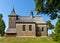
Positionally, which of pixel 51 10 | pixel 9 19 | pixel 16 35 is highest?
pixel 51 10

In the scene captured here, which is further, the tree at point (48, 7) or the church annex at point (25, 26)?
the church annex at point (25, 26)

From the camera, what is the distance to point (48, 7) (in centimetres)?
1622

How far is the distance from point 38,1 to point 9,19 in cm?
4618

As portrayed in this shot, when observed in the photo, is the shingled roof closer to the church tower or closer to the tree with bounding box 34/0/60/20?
the church tower

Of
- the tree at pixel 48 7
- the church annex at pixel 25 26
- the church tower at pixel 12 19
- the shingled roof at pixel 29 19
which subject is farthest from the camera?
the church tower at pixel 12 19

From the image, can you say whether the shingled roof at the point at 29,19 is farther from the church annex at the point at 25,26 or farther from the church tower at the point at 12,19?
the church tower at the point at 12,19

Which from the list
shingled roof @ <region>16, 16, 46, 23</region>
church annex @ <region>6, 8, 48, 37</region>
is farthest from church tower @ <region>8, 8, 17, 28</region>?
shingled roof @ <region>16, 16, 46, 23</region>

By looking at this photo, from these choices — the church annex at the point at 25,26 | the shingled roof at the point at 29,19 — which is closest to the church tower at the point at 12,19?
the church annex at the point at 25,26

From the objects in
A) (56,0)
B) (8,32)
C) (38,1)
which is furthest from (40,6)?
(8,32)

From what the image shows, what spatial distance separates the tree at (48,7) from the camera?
15.4m

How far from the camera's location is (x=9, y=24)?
61000 mm

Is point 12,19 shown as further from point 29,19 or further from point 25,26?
point 29,19

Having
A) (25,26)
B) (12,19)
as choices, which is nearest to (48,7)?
(25,26)

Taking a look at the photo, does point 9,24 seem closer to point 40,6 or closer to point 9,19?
point 9,19
